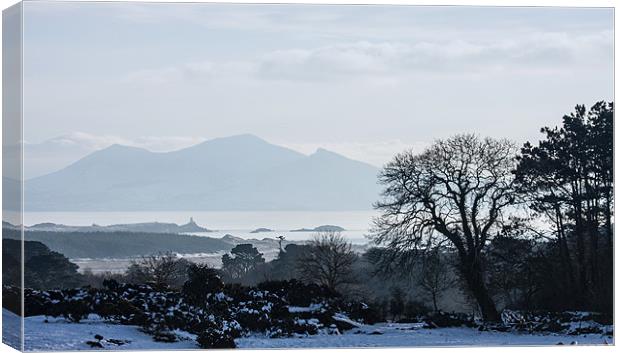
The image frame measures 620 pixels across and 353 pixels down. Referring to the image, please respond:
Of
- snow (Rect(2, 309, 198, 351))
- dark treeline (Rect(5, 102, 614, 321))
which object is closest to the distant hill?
snow (Rect(2, 309, 198, 351))

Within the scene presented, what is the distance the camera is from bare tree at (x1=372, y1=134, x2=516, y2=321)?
60.0ft

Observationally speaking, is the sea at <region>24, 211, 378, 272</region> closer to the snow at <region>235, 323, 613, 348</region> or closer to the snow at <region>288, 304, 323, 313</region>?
the snow at <region>288, 304, 323, 313</region>

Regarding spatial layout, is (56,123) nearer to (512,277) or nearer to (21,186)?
(21,186)

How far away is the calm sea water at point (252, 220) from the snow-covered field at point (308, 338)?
1.19 m

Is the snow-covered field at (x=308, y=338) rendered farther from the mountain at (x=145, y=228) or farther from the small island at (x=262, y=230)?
the small island at (x=262, y=230)

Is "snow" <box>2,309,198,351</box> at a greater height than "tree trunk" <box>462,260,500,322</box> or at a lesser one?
lesser

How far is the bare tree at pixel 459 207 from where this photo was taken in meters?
18.3

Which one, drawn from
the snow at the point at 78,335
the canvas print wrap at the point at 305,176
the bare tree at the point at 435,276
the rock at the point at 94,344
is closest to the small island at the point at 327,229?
the canvas print wrap at the point at 305,176

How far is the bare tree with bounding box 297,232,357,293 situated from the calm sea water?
0.14 metres

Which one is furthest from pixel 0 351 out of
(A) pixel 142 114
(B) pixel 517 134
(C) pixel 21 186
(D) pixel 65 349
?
(B) pixel 517 134

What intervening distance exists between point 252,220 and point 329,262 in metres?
1.20

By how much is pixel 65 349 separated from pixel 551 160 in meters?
6.60

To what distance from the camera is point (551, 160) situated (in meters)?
18.5

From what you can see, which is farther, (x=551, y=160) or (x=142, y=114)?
Answer: (x=551, y=160)
